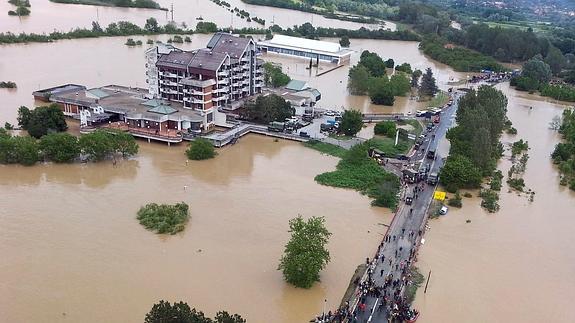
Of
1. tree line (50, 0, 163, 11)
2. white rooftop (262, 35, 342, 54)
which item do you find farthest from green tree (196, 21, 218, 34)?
tree line (50, 0, 163, 11)

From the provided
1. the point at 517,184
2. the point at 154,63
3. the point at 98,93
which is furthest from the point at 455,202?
the point at 98,93

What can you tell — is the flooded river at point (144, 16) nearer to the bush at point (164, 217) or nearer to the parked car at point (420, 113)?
the parked car at point (420, 113)

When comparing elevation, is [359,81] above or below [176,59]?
below

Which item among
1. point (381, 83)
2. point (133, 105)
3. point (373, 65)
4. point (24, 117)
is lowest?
point (24, 117)

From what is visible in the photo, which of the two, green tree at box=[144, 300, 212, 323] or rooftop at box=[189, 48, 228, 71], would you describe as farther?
rooftop at box=[189, 48, 228, 71]

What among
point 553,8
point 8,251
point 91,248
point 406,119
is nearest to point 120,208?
point 91,248

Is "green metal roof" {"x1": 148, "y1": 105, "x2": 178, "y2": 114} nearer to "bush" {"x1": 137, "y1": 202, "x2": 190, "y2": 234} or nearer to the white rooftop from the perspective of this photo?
"bush" {"x1": 137, "y1": 202, "x2": 190, "y2": 234}

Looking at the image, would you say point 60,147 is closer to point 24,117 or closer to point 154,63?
point 24,117
